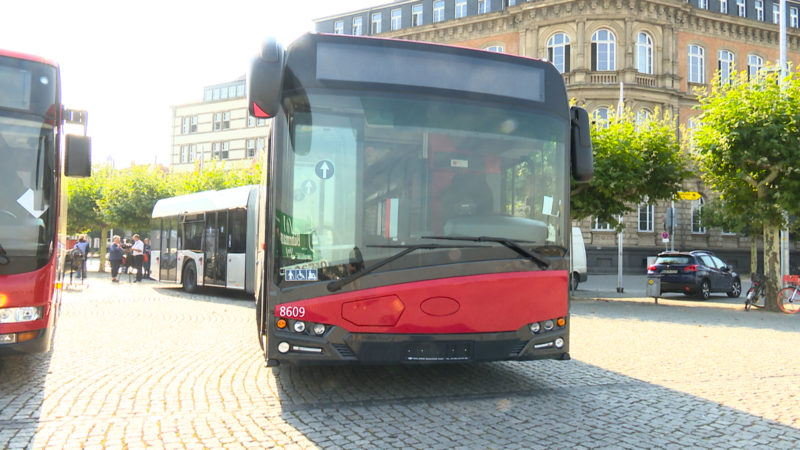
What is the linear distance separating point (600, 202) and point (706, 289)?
5154 millimetres

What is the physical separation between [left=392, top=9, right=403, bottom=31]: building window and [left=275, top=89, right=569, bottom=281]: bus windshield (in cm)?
4271

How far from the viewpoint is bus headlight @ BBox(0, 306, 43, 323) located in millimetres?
5699

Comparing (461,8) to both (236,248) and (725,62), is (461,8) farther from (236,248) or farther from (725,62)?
(236,248)

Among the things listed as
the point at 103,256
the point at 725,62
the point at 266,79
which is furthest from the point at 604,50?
the point at 266,79

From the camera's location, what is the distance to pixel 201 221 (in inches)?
708

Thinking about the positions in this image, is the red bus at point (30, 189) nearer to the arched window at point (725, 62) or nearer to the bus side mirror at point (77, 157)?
the bus side mirror at point (77, 157)

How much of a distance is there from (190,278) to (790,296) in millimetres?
15098

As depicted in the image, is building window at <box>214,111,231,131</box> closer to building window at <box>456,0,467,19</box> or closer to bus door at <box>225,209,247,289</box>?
building window at <box>456,0,467,19</box>

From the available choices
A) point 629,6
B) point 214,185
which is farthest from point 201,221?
point 629,6

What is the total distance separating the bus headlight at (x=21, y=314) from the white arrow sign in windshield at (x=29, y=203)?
79 cm

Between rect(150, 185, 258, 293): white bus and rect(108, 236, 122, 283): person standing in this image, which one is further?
rect(108, 236, 122, 283): person standing

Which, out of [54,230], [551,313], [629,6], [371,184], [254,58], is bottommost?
[551,313]

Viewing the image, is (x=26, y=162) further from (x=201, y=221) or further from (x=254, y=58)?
(x=201, y=221)

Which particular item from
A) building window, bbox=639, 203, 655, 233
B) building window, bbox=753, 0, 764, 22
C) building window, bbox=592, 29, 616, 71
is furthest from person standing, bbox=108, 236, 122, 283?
building window, bbox=753, 0, 764, 22
